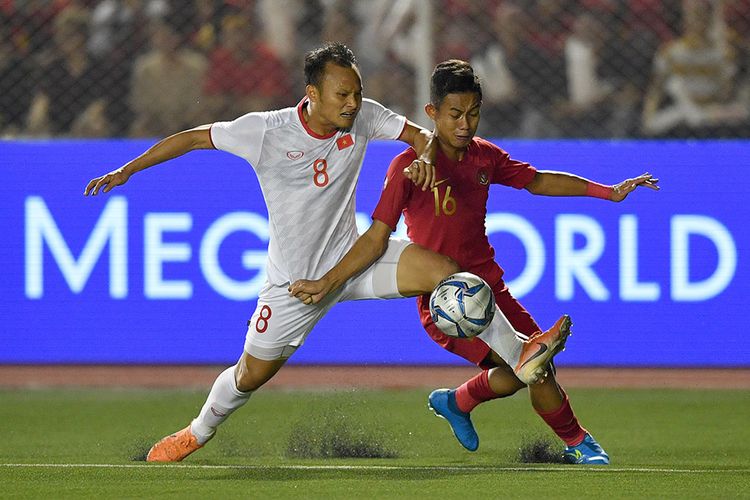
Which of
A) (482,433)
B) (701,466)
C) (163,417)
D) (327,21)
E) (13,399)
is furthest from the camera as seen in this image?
(327,21)

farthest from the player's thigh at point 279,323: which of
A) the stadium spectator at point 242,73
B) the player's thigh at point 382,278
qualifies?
the stadium spectator at point 242,73

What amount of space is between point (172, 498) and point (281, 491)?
0.42 metres

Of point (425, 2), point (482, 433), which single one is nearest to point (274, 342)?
point (482, 433)

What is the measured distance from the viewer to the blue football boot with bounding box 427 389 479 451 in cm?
684

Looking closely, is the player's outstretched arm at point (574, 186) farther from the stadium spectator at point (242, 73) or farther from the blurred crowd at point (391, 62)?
the stadium spectator at point (242, 73)

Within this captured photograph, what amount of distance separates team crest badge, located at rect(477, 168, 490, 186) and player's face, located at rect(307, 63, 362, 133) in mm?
644

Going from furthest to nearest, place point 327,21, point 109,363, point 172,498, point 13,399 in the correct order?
point 327,21
point 109,363
point 13,399
point 172,498

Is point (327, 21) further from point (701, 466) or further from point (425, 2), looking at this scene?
point (701, 466)

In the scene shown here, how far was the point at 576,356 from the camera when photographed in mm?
9570

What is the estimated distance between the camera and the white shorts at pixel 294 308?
251 inches

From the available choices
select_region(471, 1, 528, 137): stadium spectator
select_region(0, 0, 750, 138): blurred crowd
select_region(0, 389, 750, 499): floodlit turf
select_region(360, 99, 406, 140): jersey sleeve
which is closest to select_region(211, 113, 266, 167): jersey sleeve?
select_region(360, 99, 406, 140): jersey sleeve

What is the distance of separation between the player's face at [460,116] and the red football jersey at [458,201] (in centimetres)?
16

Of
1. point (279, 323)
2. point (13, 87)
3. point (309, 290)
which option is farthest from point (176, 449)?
point (13, 87)

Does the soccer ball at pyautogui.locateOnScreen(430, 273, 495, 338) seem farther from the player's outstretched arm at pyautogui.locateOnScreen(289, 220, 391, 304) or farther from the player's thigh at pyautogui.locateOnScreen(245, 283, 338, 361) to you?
the player's thigh at pyautogui.locateOnScreen(245, 283, 338, 361)
